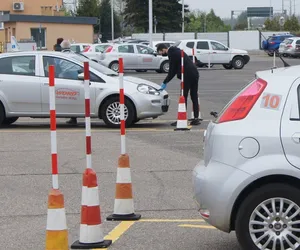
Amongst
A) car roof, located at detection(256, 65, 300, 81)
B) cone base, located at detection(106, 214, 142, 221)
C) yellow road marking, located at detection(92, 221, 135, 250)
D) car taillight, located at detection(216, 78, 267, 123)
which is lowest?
yellow road marking, located at detection(92, 221, 135, 250)

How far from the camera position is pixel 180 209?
28.6 feet

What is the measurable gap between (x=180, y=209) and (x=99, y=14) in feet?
308

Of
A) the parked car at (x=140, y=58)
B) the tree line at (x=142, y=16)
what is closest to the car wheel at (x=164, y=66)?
the parked car at (x=140, y=58)

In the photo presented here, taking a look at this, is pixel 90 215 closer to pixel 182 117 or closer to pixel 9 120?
pixel 182 117

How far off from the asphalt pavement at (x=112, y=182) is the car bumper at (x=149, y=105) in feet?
1.11

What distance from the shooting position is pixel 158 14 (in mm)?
93000

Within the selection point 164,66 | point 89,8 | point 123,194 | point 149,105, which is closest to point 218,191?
point 123,194

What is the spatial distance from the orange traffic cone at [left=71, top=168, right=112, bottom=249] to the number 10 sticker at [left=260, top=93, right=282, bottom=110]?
1.63m

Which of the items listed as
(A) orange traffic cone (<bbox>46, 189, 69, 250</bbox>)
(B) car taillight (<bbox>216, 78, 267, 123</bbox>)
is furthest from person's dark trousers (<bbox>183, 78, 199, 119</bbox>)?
(A) orange traffic cone (<bbox>46, 189, 69, 250</bbox>)

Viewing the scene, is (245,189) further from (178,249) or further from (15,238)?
(15,238)

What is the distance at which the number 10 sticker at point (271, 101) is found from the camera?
252 inches

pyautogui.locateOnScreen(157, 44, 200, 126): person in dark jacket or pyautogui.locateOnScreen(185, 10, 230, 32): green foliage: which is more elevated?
pyautogui.locateOnScreen(185, 10, 230, 32): green foliage

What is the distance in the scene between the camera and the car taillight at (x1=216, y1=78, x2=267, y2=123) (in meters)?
6.46

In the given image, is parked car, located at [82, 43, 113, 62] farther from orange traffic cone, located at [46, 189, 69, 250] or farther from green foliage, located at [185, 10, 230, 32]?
green foliage, located at [185, 10, 230, 32]
